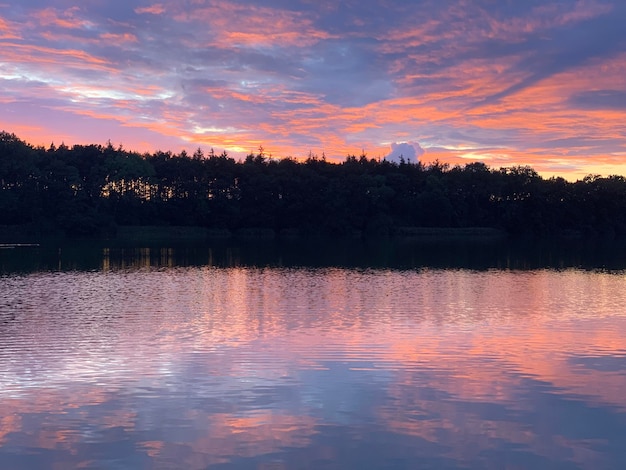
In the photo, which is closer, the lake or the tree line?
the lake

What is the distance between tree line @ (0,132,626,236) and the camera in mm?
98250

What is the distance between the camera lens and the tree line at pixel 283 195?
98250 millimetres

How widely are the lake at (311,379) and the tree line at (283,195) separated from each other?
7234cm

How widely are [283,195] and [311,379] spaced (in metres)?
98.7

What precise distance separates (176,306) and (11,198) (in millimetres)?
78614

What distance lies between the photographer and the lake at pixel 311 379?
421 inches

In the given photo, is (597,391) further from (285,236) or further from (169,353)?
(285,236)

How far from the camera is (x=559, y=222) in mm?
125312

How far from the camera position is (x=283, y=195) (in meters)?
113

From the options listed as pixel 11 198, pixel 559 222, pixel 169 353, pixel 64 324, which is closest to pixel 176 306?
pixel 64 324

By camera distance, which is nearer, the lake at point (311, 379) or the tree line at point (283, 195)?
the lake at point (311, 379)

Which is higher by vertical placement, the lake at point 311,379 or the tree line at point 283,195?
the tree line at point 283,195

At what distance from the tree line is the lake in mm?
72342

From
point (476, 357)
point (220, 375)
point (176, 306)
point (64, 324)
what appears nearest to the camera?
point (220, 375)
